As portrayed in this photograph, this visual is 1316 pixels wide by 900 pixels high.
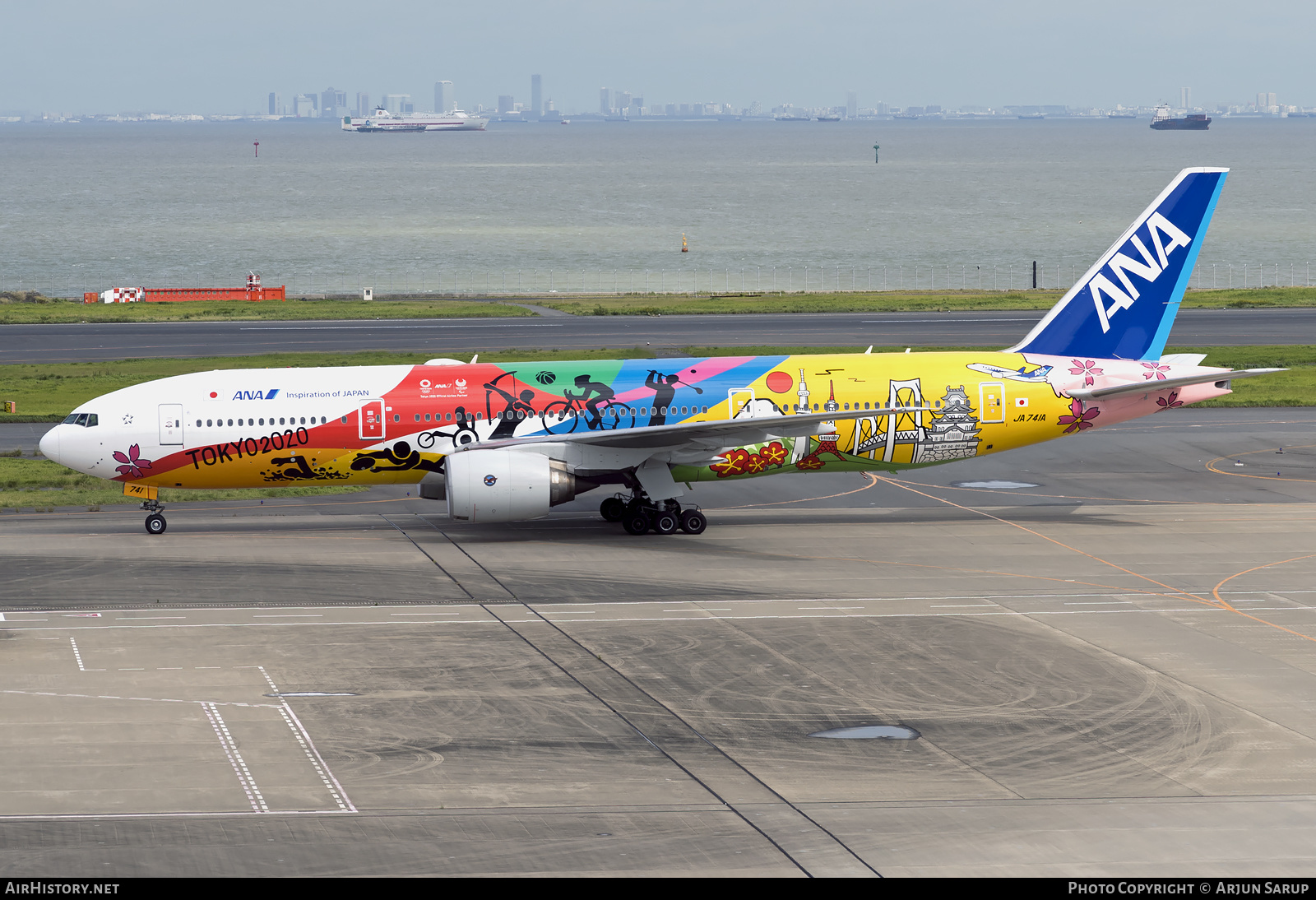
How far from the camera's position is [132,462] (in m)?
41.4

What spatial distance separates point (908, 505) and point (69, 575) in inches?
995

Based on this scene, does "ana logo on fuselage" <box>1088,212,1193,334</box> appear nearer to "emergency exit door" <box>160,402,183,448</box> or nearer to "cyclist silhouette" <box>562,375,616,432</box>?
"cyclist silhouette" <box>562,375,616,432</box>

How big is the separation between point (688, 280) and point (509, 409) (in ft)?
341

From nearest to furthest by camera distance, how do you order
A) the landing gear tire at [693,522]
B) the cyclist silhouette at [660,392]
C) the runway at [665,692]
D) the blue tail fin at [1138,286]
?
the runway at [665,692] → the landing gear tire at [693,522] → the cyclist silhouette at [660,392] → the blue tail fin at [1138,286]

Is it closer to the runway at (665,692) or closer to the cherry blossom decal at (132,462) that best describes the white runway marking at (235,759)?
the runway at (665,692)

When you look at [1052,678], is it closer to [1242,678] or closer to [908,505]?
[1242,678]

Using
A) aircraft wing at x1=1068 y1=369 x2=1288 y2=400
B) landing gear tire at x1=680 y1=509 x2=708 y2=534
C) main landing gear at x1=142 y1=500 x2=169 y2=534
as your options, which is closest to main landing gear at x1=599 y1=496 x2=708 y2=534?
landing gear tire at x1=680 y1=509 x2=708 y2=534

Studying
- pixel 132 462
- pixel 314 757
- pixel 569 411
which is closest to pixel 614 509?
pixel 569 411

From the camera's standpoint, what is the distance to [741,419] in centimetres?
4041

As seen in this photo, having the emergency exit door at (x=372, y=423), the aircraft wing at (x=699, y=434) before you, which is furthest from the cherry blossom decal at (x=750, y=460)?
the emergency exit door at (x=372, y=423)

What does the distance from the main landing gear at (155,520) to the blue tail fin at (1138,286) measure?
87.9 feet

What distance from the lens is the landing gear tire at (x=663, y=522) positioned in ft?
138

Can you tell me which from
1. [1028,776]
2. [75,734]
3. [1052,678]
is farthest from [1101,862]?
[75,734]

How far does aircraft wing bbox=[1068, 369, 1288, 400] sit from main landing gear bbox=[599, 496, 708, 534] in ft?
40.1
